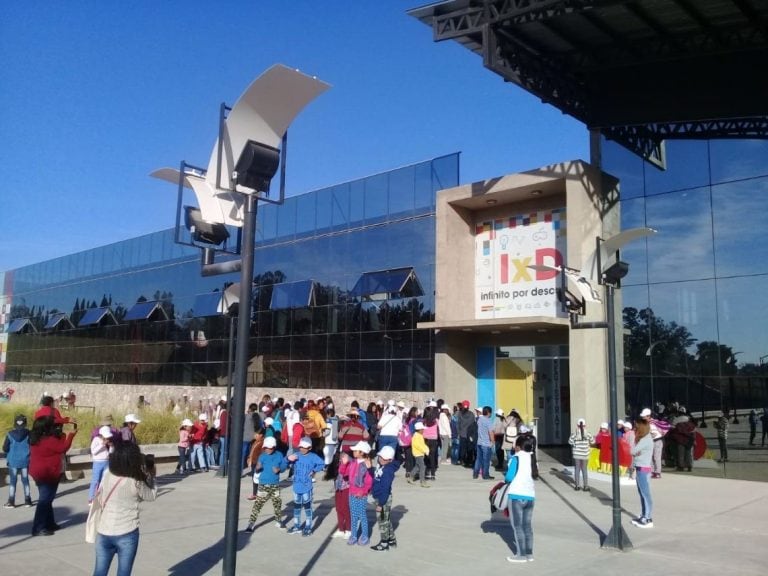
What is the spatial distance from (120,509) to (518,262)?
17.2m

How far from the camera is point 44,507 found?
9.70 metres

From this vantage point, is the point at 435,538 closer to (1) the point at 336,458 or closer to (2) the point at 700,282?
(1) the point at 336,458

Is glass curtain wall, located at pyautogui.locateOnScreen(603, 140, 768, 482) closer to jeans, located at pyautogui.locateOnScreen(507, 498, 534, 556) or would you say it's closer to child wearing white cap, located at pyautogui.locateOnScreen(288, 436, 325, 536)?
jeans, located at pyautogui.locateOnScreen(507, 498, 534, 556)

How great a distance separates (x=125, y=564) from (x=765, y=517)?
10937 millimetres

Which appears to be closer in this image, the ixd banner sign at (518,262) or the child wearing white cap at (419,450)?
the child wearing white cap at (419,450)

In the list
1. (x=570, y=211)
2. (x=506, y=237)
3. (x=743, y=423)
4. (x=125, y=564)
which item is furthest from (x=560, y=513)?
(x=506, y=237)

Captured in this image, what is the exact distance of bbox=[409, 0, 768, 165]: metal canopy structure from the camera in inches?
657

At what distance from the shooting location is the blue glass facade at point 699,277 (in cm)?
1703

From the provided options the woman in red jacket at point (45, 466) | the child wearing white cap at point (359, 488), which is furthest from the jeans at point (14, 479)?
the child wearing white cap at point (359, 488)

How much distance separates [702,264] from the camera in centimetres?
1794

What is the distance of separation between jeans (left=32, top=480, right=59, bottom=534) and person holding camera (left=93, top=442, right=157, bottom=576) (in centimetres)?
428

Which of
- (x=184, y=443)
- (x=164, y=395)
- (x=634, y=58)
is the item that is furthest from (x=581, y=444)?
(x=164, y=395)

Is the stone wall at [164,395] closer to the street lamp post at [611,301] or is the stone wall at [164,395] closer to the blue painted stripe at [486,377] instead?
the blue painted stripe at [486,377]

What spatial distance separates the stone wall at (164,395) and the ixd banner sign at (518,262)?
3.61 m
